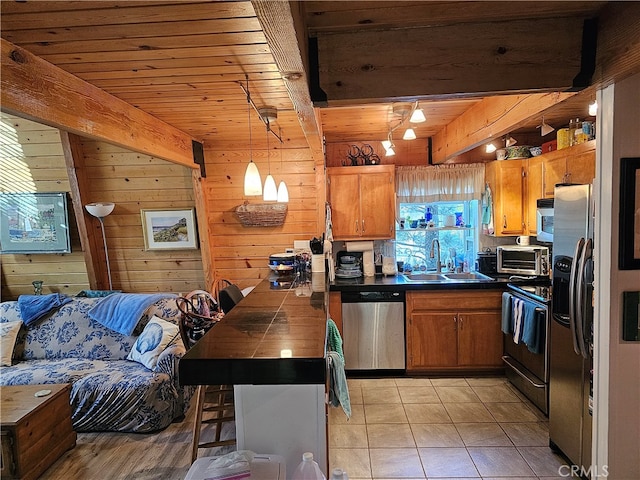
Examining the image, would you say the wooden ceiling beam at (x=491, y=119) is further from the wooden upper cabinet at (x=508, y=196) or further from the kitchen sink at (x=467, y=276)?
the kitchen sink at (x=467, y=276)

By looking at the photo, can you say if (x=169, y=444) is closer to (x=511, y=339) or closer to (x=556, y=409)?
(x=556, y=409)

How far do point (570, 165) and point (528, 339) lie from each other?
54.4 inches

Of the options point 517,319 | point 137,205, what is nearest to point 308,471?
point 517,319

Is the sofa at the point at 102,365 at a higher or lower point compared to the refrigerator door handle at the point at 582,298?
lower

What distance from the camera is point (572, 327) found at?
2.01 m

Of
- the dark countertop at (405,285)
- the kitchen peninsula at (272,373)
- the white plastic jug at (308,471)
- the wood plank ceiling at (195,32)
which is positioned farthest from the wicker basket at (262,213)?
the white plastic jug at (308,471)

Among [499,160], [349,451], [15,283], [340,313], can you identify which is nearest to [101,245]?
[15,283]

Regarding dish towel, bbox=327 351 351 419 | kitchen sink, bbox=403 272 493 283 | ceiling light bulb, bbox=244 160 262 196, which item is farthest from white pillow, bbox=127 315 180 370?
kitchen sink, bbox=403 272 493 283

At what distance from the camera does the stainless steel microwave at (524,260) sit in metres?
3.35

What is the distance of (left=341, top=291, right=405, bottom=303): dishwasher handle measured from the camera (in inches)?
137

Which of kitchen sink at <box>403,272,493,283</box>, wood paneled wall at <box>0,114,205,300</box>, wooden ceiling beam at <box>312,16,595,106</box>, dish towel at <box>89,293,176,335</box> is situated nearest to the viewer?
wooden ceiling beam at <box>312,16,595,106</box>

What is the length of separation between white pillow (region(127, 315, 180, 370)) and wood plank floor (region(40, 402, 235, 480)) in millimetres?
527

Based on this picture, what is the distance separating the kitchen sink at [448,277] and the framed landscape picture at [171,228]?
236 cm

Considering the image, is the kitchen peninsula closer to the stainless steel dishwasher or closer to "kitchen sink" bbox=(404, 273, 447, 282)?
the stainless steel dishwasher
